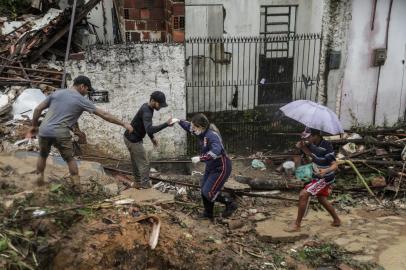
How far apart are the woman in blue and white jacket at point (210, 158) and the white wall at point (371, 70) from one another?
558cm

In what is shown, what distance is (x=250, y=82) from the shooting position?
455 inches

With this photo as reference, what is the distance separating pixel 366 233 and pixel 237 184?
2348 millimetres

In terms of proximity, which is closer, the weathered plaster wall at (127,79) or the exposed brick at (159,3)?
the weathered plaster wall at (127,79)

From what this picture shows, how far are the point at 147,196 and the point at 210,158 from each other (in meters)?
1.15

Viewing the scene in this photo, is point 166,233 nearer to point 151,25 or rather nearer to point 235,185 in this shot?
point 235,185

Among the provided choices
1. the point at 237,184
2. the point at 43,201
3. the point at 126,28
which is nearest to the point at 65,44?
the point at 126,28

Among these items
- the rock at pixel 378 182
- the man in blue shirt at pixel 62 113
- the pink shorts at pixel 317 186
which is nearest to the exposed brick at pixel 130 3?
the man in blue shirt at pixel 62 113

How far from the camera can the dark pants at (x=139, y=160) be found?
6953mm

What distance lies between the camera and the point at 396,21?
10.6 meters

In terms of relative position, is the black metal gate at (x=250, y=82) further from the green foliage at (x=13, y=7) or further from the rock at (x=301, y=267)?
the rock at (x=301, y=267)

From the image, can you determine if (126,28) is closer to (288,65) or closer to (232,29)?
(232,29)

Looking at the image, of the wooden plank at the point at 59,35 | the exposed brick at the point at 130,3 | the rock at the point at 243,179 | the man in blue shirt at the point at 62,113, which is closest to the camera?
the man in blue shirt at the point at 62,113

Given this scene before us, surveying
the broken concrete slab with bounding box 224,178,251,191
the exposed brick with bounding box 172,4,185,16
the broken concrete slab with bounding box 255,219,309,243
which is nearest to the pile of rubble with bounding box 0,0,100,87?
the exposed brick with bounding box 172,4,185,16

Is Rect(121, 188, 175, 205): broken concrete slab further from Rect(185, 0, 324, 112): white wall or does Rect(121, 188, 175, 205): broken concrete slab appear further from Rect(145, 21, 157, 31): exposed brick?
Rect(185, 0, 324, 112): white wall
